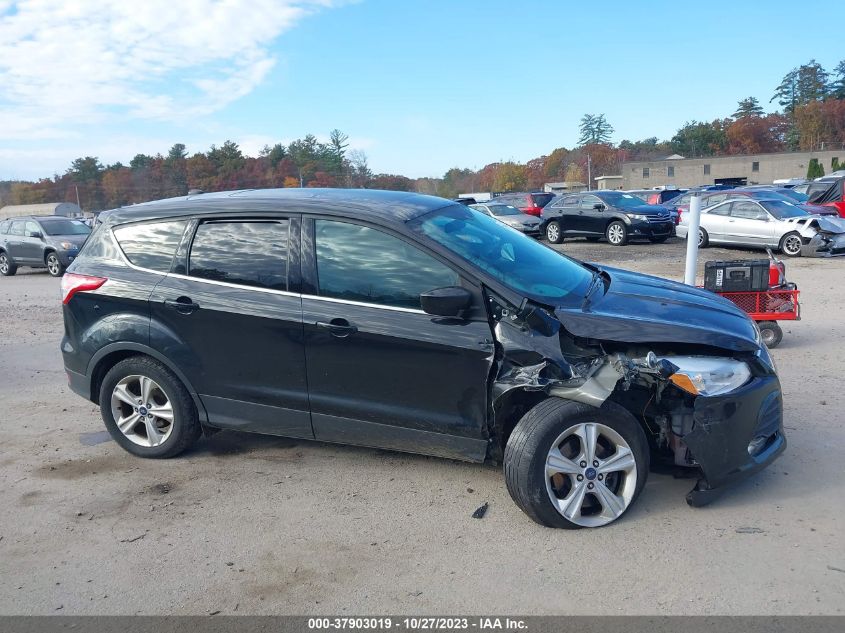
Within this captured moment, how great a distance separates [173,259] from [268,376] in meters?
1.08

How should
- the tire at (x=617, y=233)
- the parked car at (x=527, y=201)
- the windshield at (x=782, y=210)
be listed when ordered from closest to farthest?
the windshield at (x=782, y=210)
the tire at (x=617, y=233)
the parked car at (x=527, y=201)

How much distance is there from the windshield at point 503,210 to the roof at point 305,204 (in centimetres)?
1995

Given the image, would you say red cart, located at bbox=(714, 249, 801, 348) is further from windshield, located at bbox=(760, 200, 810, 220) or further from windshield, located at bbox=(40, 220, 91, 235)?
windshield, located at bbox=(40, 220, 91, 235)

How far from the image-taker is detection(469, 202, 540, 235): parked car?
78.0ft

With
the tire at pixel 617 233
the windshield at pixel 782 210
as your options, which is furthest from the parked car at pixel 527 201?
the windshield at pixel 782 210

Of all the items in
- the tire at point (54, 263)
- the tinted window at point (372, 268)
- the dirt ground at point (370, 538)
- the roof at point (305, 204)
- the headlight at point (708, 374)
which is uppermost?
the roof at point (305, 204)

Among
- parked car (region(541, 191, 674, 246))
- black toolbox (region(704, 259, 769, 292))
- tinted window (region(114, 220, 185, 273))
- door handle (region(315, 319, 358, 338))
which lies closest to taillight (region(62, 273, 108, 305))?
tinted window (region(114, 220, 185, 273))

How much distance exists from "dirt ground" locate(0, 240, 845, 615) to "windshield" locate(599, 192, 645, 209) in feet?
55.2

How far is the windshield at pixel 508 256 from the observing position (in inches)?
172

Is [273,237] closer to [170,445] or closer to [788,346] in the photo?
[170,445]

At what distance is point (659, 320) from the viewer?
4.13 meters

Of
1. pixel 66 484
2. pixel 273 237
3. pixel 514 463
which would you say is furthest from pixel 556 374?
pixel 66 484

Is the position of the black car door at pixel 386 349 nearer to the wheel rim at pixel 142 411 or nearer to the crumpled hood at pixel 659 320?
the crumpled hood at pixel 659 320

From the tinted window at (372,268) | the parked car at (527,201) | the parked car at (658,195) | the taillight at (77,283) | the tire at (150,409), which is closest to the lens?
the tinted window at (372,268)
